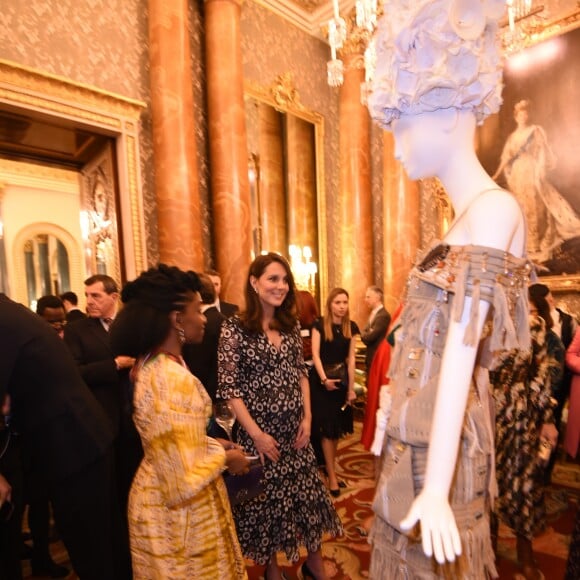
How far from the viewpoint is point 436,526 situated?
83 centimetres

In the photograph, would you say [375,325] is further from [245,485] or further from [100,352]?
[245,485]

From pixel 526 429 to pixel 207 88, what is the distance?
5.04 m

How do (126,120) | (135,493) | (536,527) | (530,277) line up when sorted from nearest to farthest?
(530,277)
(135,493)
(536,527)
(126,120)

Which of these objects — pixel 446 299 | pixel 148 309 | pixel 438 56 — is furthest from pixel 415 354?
pixel 148 309

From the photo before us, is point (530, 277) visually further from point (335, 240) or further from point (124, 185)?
point (335, 240)

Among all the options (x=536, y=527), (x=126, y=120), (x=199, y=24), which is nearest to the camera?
(x=536, y=527)

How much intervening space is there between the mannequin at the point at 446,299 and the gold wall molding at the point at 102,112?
3768mm

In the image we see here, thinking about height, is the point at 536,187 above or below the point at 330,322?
above

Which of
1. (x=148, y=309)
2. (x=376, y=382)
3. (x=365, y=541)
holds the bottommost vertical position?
(x=365, y=541)

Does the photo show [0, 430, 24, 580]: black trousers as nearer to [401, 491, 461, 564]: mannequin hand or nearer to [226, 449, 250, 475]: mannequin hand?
[226, 449, 250, 475]: mannequin hand

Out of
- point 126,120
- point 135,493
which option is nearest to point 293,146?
point 126,120

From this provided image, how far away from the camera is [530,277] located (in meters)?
1.04

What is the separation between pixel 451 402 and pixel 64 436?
1758mm

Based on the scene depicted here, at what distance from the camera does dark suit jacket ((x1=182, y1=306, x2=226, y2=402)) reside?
2961mm
